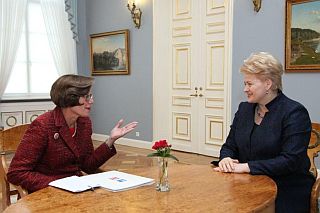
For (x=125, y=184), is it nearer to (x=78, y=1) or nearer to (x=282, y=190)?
(x=282, y=190)

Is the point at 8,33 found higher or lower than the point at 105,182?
higher

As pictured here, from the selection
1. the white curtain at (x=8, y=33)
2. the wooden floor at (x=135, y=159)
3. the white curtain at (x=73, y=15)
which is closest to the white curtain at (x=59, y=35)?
the white curtain at (x=73, y=15)

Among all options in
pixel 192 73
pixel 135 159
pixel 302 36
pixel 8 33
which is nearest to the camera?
pixel 302 36

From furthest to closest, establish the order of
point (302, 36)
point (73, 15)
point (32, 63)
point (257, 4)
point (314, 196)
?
point (73, 15), point (32, 63), point (257, 4), point (302, 36), point (314, 196)

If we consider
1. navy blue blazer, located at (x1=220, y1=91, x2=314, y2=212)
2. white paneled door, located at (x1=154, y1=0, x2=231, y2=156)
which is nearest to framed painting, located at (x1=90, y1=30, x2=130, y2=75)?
white paneled door, located at (x1=154, y1=0, x2=231, y2=156)

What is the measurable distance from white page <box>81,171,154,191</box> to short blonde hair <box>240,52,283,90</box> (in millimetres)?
888

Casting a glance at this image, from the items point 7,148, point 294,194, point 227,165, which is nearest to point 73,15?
point 7,148

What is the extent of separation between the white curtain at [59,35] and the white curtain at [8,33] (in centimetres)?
61

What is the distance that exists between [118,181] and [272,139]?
2.91 feet

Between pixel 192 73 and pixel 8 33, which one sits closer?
pixel 192 73

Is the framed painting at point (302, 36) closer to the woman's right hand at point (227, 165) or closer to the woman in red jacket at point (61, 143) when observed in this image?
the woman's right hand at point (227, 165)

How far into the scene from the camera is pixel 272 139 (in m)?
2.10

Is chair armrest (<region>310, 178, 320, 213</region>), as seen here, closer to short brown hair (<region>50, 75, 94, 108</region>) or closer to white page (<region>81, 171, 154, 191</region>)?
white page (<region>81, 171, 154, 191</region>)

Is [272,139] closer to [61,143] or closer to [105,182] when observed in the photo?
[105,182]
